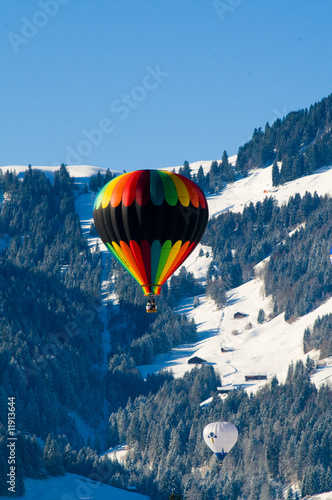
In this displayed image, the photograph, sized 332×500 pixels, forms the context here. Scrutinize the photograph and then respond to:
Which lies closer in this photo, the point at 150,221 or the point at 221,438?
the point at 150,221

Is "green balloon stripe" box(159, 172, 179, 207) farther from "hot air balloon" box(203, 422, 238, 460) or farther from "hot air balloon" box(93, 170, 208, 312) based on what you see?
"hot air balloon" box(203, 422, 238, 460)

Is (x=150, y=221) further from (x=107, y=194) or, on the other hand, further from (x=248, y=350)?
(x=248, y=350)

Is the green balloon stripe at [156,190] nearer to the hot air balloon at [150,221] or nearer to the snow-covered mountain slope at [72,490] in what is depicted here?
the hot air balloon at [150,221]

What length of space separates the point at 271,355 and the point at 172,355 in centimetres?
2257

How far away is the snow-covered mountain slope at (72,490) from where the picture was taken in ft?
361

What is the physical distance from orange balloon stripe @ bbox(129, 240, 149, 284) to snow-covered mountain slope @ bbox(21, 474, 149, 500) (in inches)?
1978

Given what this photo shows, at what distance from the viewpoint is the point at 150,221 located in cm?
6309

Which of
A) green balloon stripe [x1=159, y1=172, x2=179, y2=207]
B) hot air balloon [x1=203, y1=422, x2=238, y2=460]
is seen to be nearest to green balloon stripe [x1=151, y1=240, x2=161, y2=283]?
green balloon stripe [x1=159, y1=172, x2=179, y2=207]

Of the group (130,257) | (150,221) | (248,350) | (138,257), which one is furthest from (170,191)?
(248,350)

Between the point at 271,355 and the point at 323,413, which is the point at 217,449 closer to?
the point at 323,413

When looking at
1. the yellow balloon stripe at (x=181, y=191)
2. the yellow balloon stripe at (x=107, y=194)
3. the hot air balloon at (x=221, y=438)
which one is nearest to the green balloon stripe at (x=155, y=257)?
the yellow balloon stripe at (x=181, y=191)

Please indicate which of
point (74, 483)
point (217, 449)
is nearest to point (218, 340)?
point (217, 449)

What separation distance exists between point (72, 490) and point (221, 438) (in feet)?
63.5

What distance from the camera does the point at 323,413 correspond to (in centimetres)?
14675
